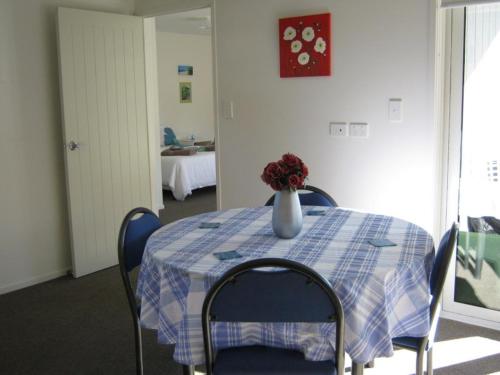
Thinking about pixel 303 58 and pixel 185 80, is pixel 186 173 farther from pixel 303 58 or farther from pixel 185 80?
pixel 303 58

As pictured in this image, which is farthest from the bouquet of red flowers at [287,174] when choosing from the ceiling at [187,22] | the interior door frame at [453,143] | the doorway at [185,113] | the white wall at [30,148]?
the ceiling at [187,22]

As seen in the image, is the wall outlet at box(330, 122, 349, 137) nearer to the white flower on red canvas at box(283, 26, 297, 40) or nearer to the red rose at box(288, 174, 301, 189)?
the white flower on red canvas at box(283, 26, 297, 40)

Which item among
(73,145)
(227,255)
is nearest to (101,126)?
(73,145)

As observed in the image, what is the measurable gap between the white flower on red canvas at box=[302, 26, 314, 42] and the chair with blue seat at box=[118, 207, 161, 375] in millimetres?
1736

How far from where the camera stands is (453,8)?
3107 millimetres

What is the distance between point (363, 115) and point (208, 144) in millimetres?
5224

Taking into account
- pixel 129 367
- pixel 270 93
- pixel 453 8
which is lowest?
pixel 129 367

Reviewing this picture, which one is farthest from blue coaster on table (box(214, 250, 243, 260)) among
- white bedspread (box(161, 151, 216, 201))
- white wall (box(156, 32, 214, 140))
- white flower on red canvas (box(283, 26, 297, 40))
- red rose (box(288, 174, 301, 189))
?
white wall (box(156, 32, 214, 140))

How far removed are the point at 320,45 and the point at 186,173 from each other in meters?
3.78

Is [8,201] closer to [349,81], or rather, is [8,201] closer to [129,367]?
[129,367]

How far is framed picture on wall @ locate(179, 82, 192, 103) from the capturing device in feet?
29.6

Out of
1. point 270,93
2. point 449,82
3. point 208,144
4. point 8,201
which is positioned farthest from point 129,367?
point 208,144

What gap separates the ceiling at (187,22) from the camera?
22.6ft

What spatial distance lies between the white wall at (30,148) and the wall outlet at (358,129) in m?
2.24
